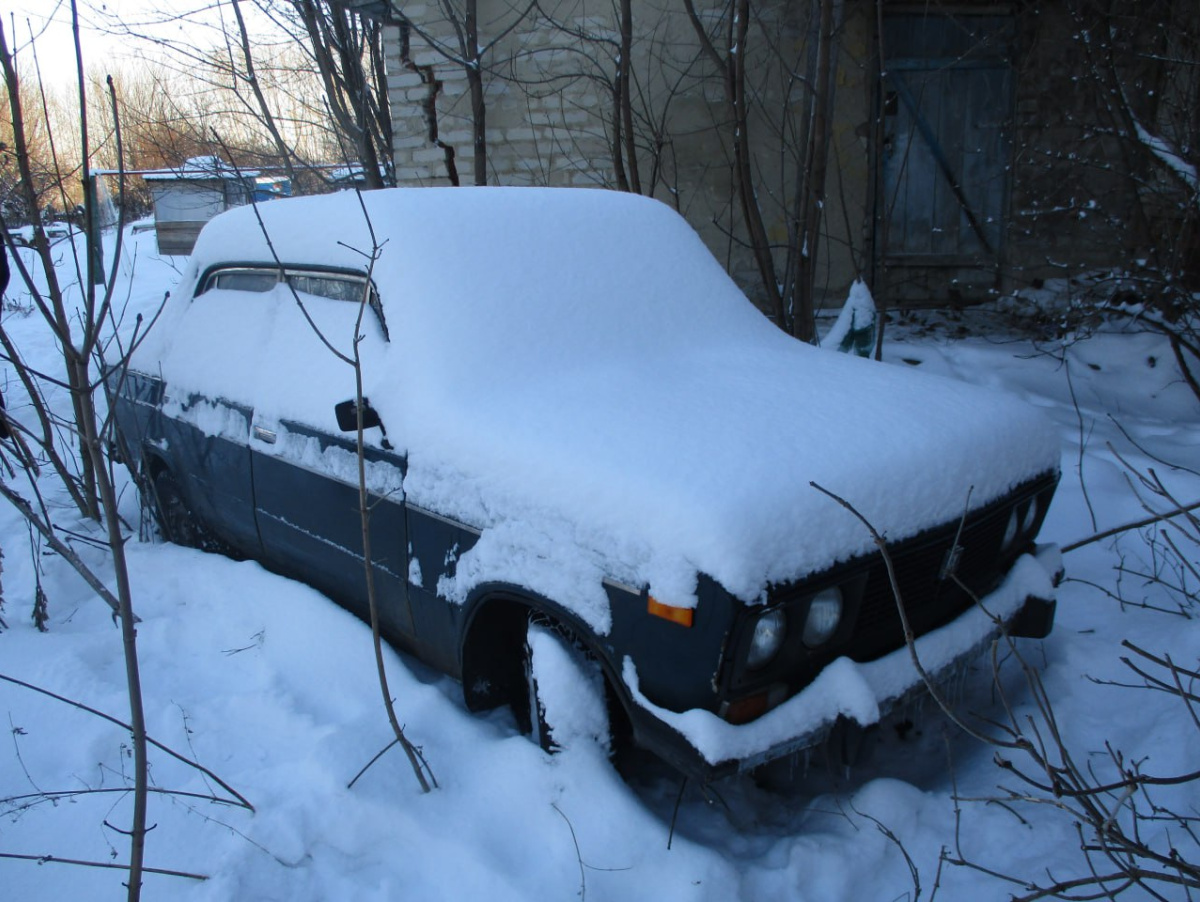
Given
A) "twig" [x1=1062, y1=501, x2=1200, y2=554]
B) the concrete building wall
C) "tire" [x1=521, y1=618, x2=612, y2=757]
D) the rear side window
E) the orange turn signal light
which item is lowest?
"tire" [x1=521, y1=618, x2=612, y2=757]

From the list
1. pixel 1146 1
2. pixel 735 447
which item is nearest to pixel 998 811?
pixel 735 447

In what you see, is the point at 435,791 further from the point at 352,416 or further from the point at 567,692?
the point at 352,416

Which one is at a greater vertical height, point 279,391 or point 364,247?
point 364,247

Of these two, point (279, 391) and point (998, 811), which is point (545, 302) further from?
point (998, 811)

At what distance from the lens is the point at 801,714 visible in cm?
202

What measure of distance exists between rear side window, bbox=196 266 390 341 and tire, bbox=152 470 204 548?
Answer: 92 cm

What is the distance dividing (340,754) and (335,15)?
8.46 m

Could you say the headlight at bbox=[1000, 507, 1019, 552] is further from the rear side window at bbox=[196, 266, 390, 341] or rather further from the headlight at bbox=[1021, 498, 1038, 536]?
the rear side window at bbox=[196, 266, 390, 341]

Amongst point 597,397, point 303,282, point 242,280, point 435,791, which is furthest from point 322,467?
point 242,280

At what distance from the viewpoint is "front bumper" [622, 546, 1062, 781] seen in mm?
1926

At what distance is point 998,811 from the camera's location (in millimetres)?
2336

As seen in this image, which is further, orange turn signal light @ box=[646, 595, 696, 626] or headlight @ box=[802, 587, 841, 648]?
headlight @ box=[802, 587, 841, 648]

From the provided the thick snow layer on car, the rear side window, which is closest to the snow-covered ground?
the thick snow layer on car

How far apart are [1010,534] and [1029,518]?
131 millimetres
